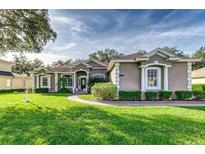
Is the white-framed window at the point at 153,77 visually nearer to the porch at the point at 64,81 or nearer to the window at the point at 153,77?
the window at the point at 153,77

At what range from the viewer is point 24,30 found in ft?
38.5

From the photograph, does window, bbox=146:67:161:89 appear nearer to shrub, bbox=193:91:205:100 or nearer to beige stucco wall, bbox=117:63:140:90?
beige stucco wall, bbox=117:63:140:90

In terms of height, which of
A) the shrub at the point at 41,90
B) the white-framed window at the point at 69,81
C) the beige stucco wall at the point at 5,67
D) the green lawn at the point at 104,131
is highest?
the beige stucco wall at the point at 5,67

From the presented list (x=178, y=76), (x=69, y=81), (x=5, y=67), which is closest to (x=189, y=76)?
(x=178, y=76)

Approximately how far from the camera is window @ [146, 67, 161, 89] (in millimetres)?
15414

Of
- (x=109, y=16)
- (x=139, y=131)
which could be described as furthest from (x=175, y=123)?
(x=109, y=16)

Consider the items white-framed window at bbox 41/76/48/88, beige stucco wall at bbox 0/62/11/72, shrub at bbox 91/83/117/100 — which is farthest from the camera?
beige stucco wall at bbox 0/62/11/72

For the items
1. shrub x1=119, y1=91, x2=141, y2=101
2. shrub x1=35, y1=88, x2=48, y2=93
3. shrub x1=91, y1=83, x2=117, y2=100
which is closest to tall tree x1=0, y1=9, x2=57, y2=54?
shrub x1=91, y1=83, x2=117, y2=100

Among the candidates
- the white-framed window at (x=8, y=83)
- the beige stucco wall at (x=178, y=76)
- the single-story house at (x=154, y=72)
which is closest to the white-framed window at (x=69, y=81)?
the white-framed window at (x=8, y=83)

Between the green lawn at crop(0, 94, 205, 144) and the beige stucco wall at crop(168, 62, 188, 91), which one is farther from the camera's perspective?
the beige stucco wall at crop(168, 62, 188, 91)

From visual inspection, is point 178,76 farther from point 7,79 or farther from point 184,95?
point 7,79

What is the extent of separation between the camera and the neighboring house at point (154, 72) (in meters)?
15.1

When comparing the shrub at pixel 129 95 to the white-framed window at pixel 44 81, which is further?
the white-framed window at pixel 44 81

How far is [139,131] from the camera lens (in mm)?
5969
